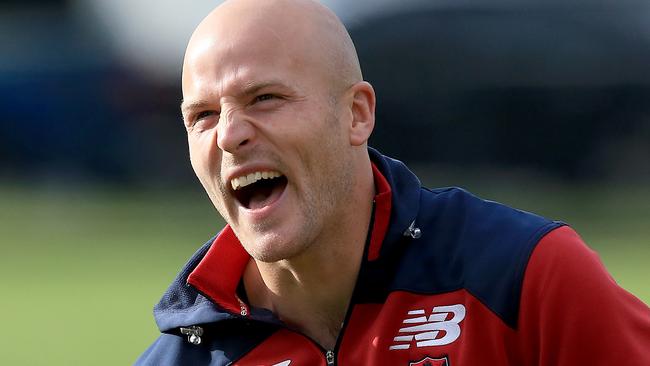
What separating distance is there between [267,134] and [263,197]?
295mm

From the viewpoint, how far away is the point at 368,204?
4.72 meters

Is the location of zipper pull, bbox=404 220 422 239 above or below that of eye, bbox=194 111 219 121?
below

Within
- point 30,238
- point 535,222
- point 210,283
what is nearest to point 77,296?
point 30,238

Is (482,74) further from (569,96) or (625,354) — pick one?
(625,354)

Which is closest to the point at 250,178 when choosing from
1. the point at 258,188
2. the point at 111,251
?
the point at 258,188

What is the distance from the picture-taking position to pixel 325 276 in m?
4.71

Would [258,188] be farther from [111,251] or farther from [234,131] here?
[111,251]

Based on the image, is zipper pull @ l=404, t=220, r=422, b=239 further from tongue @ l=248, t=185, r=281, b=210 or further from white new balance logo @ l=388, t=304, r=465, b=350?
tongue @ l=248, t=185, r=281, b=210

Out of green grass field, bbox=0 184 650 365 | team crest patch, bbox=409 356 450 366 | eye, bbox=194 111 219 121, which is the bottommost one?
green grass field, bbox=0 184 650 365

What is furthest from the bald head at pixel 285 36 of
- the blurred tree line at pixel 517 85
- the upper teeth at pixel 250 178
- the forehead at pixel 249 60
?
the blurred tree line at pixel 517 85

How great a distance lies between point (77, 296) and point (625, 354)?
786 cm

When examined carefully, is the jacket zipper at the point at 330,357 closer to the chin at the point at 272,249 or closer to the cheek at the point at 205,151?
the chin at the point at 272,249

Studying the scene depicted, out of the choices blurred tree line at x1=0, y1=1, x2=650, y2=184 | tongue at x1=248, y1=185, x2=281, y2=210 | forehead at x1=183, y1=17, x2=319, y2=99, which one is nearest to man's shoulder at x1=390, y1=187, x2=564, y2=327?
tongue at x1=248, y1=185, x2=281, y2=210

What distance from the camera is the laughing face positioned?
4.43m
